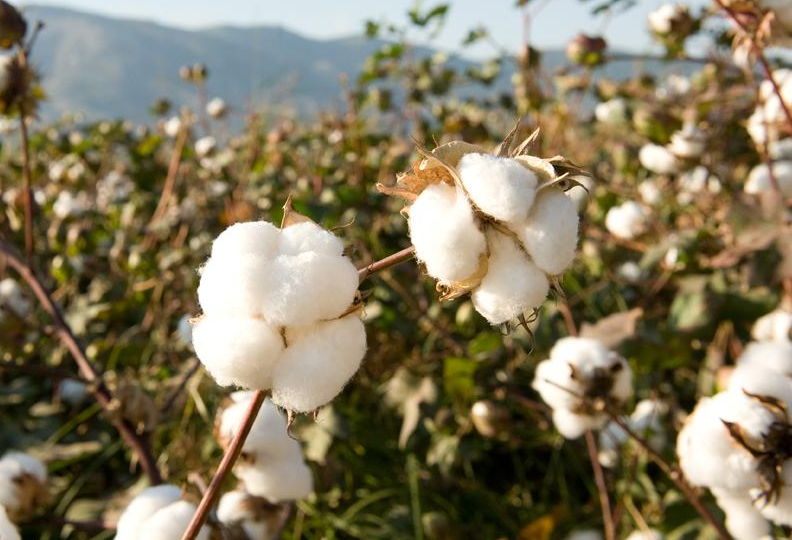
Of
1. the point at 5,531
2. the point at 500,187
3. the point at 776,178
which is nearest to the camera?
the point at 500,187

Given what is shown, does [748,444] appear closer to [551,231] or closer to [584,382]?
[584,382]

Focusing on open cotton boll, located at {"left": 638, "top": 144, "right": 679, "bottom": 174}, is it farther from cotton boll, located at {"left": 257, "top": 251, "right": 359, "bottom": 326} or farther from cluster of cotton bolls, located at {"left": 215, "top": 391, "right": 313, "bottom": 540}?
cotton boll, located at {"left": 257, "top": 251, "right": 359, "bottom": 326}

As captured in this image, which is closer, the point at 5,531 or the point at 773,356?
the point at 5,531

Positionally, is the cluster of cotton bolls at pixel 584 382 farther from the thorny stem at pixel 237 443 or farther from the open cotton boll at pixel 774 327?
the thorny stem at pixel 237 443

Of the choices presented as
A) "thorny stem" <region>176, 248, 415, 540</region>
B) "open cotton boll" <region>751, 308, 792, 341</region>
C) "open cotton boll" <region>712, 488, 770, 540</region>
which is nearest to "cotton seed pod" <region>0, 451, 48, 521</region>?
"thorny stem" <region>176, 248, 415, 540</region>

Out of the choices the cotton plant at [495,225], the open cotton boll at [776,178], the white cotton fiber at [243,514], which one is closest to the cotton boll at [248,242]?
the cotton plant at [495,225]

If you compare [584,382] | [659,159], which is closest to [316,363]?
[584,382]
